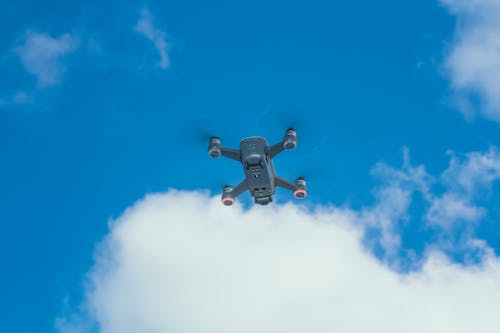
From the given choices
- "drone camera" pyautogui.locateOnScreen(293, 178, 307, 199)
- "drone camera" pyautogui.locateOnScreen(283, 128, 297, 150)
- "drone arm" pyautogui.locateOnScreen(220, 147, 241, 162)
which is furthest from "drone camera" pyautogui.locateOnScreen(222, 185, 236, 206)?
"drone camera" pyautogui.locateOnScreen(283, 128, 297, 150)

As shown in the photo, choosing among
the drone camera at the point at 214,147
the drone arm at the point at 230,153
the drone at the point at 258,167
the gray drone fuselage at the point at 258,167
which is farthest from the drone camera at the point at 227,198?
the drone camera at the point at 214,147

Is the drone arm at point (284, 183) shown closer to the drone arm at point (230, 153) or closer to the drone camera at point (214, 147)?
the drone arm at point (230, 153)

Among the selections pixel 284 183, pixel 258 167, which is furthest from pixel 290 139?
pixel 284 183

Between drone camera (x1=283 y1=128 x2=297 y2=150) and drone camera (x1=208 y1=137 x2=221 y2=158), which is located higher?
drone camera (x1=208 y1=137 x2=221 y2=158)

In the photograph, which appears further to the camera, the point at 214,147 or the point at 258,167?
the point at 214,147

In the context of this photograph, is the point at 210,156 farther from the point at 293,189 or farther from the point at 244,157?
the point at 293,189

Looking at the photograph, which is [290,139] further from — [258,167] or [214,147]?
[214,147]

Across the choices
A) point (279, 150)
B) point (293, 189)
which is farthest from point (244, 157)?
point (293, 189)

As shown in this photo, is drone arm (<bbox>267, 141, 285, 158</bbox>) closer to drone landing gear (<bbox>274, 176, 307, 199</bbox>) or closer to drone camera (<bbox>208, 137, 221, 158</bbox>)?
drone landing gear (<bbox>274, 176, 307, 199</bbox>)
